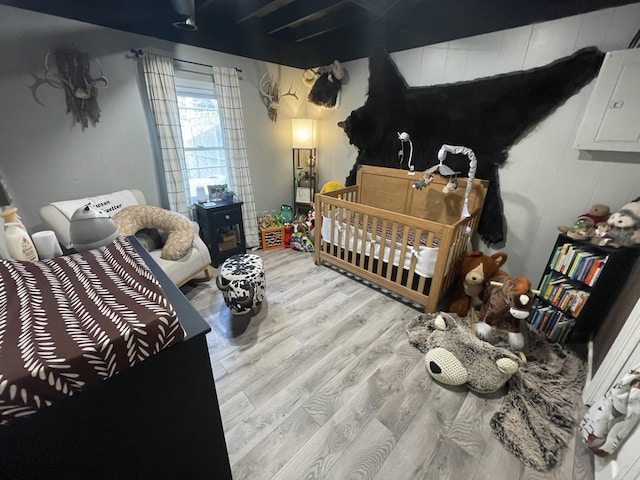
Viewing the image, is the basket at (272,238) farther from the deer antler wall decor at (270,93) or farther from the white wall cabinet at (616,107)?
the white wall cabinet at (616,107)

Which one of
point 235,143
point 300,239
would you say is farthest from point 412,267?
point 235,143

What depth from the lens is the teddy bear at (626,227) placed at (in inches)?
59.4

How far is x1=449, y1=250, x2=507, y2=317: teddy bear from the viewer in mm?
1882

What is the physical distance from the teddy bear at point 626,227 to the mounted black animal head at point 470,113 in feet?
2.35

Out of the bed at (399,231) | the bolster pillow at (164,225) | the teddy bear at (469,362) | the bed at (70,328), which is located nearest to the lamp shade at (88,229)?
the bed at (70,328)

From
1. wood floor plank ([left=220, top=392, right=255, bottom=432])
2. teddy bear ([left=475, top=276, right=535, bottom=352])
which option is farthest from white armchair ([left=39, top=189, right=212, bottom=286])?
teddy bear ([left=475, top=276, right=535, bottom=352])

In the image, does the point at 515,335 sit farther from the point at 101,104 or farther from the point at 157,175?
the point at 101,104

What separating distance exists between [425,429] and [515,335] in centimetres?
87

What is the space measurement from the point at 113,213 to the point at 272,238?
5.19ft

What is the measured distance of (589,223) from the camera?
1.71m

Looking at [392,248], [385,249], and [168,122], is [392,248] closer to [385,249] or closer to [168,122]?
[385,249]

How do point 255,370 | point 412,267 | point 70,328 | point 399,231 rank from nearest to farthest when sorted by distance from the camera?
1. point 70,328
2. point 255,370
3. point 412,267
4. point 399,231

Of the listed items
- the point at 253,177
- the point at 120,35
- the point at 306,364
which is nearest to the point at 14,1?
the point at 120,35

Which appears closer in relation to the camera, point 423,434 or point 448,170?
point 423,434
